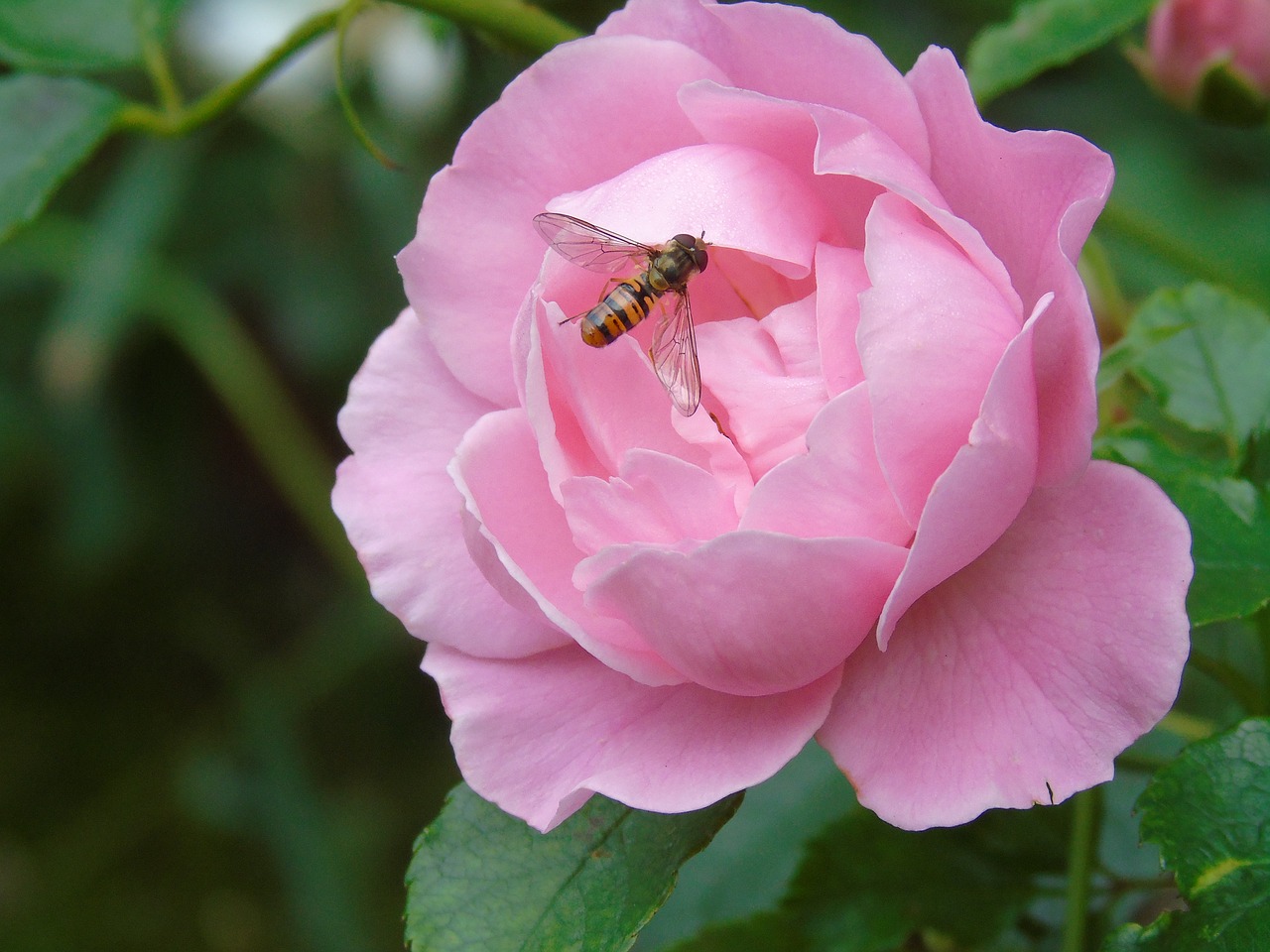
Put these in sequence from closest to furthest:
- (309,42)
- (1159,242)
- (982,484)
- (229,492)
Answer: (982,484)
(309,42)
(1159,242)
(229,492)

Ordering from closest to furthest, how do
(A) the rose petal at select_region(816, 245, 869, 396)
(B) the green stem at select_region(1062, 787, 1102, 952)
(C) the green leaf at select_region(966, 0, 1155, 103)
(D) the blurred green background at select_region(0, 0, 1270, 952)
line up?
(A) the rose petal at select_region(816, 245, 869, 396), (B) the green stem at select_region(1062, 787, 1102, 952), (C) the green leaf at select_region(966, 0, 1155, 103), (D) the blurred green background at select_region(0, 0, 1270, 952)

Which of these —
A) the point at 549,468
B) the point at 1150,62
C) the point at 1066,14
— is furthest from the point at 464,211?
the point at 1150,62

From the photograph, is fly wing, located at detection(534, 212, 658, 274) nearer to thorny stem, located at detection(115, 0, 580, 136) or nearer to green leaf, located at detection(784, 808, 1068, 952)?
thorny stem, located at detection(115, 0, 580, 136)

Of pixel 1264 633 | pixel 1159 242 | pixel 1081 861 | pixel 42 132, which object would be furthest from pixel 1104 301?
pixel 42 132

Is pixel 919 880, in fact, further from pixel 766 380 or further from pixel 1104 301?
pixel 1104 301

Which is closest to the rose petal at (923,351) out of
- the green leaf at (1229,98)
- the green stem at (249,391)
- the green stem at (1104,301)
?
the green stem at (1104,301)

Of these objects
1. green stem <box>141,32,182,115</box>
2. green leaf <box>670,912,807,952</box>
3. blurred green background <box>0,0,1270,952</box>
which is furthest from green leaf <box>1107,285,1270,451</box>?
blurred green background <box>0,0,1270,952</box>
